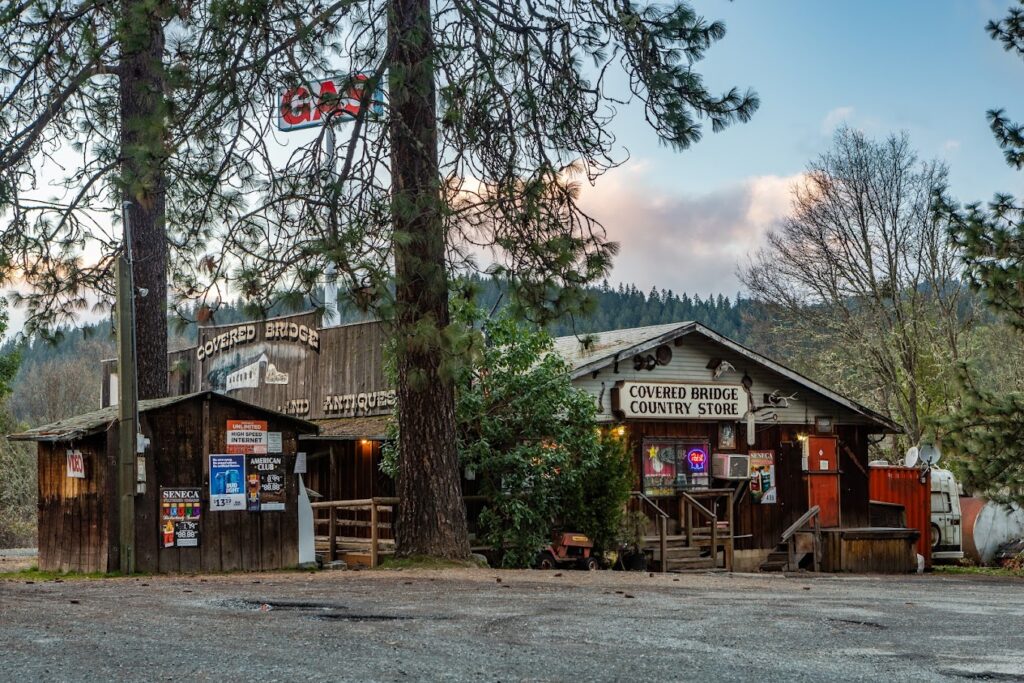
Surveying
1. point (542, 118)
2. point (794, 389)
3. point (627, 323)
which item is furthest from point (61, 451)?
point (627, 323)

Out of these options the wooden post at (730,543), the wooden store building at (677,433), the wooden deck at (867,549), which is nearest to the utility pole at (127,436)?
the wooden store building at (677,433)

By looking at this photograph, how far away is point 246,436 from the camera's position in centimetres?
1817

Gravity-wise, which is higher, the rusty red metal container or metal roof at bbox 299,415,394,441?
metal roof at bbox 299,415,394,441

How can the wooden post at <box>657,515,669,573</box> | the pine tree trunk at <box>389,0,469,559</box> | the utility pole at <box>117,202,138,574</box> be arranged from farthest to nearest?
the wooden post at <box>657,515,669,573</box> → the utility pole at <box>117,202,138,574</box> → the pine tree trunk at <box>389,0,469,559</box>

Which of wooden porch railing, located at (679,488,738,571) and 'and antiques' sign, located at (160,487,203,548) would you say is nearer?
'and antiques' sign, located at (160,487,203,548)

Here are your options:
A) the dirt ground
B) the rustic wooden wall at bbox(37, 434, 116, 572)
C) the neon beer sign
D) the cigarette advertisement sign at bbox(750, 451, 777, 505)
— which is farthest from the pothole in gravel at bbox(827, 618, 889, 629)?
the cigarette advertisement sign at bbox(750, 451, 777, 505)

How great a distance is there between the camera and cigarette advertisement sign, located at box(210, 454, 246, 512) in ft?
58.7

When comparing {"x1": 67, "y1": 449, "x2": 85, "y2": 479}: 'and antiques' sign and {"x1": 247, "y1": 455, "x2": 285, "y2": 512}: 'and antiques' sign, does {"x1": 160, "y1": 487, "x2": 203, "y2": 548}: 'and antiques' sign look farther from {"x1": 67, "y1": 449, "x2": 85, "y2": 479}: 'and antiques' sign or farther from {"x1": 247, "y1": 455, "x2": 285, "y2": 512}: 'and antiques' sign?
{"x1": 67, "y1": 449, "x2": 85, "y2": 479}: 'and antiques' sign

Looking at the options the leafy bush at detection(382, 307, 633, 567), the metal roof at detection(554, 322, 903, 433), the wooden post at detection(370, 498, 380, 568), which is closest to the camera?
the wooden post at detection(370, 498, 380, 568)

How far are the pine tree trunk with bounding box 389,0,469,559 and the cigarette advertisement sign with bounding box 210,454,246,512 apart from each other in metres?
2.32

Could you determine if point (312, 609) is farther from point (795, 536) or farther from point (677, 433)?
point (795, 536)

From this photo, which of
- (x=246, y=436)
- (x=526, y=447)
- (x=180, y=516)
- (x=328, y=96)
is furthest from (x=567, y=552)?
(x=328, y=96)

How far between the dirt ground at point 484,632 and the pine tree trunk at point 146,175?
4557 millimetres

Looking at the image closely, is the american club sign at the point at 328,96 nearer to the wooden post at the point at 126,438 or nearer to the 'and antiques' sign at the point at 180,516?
the wooden post at the point at 126,438
